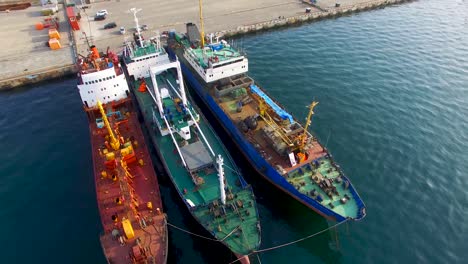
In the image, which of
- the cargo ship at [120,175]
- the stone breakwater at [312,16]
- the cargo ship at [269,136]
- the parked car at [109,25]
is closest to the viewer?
the cargo ship at [120,175]

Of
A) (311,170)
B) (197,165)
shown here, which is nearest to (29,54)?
(197,165)

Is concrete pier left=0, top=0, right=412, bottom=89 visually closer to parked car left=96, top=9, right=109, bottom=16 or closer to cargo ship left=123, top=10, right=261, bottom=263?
parked car left=96, top=9, right=109, bottom=16

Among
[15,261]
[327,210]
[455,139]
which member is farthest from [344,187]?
[15,261]

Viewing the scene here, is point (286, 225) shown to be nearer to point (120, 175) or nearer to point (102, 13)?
point (120, 175)

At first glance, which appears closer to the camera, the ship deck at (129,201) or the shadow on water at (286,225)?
the ship deck at (129,201)

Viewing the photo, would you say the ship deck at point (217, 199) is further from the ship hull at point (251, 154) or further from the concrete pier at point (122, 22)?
the concrete pier at point (122, 22)

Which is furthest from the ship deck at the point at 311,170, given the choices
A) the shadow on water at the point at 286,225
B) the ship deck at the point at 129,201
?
the ship deck at the point at 129,201
